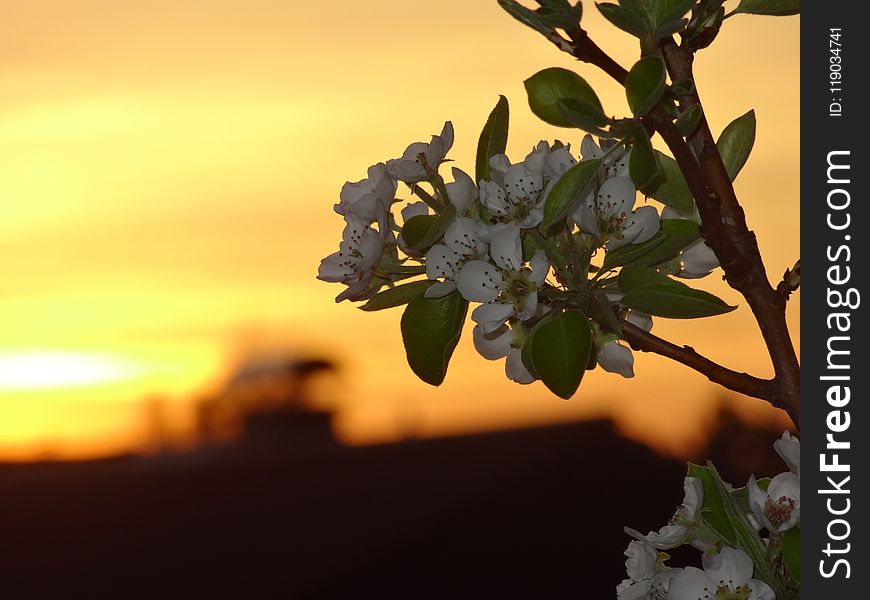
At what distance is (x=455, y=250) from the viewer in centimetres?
102

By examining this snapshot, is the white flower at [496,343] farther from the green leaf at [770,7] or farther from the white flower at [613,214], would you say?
the green leaf at [770,7]

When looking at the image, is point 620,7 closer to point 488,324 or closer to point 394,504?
point 488,324

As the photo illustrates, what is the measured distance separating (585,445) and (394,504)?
3.60ft

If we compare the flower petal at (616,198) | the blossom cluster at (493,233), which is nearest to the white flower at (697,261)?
the blossom cluster at (493,233)

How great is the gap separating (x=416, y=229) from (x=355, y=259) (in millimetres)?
71

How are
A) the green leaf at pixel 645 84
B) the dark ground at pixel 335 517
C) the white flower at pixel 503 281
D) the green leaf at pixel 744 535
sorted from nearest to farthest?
the green leaf at pixel 645 84
the white flower at pixel 503 281
the green leaf at pixel 744 535
the dark ground at pixel 335 517

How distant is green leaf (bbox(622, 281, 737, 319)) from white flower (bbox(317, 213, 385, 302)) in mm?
244

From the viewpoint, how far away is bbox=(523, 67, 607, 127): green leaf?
1021 mm

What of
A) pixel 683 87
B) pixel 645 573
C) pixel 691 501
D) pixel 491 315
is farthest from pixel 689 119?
pixel 645 573

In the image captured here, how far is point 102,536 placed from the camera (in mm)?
5422

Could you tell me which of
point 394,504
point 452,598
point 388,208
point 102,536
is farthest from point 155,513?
point 388,208

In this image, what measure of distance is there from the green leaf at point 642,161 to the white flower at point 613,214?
0.15ft

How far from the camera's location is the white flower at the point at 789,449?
1.09 m

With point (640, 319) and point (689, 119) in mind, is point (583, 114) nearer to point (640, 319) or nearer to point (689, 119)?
point (689, 119)
